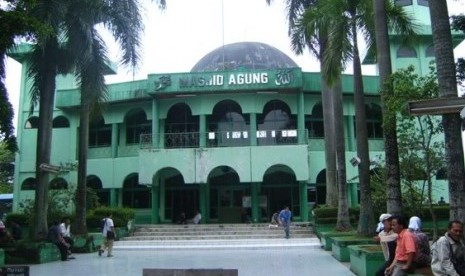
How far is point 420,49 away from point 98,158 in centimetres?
2027

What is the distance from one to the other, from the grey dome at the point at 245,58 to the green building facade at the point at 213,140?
0.41 feet

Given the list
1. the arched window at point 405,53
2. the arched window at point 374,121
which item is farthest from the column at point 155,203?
the arched window at point 405,53

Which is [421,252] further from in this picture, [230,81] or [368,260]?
[230,81]

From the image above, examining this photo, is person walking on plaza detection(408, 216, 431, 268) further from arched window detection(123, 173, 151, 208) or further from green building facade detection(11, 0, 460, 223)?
arched window detection(123, 173, 151, 208)

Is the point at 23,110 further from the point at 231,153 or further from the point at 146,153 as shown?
the point at 231,153

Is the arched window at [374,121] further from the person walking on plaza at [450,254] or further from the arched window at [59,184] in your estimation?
the person walking on plaza at [450,254]

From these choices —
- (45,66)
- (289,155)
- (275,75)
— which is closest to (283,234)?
(289,155)

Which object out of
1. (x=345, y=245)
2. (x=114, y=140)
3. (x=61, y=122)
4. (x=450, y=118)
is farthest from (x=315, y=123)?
(x=450, y=118)

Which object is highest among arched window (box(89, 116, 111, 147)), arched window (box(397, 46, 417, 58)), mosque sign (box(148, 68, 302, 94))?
arched window (box(397, 46, 417, 58))

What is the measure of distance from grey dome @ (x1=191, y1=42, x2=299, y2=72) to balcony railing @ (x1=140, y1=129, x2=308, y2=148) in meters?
6.05

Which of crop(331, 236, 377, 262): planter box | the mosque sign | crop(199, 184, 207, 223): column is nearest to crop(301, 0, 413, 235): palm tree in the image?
crop(331, 236, 377, 262): planter box

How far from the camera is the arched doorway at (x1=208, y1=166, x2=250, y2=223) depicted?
29.4 m

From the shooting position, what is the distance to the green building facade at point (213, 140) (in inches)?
1052

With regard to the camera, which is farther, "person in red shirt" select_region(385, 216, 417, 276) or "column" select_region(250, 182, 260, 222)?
"column" select_region(250, 182, 260, 222)
